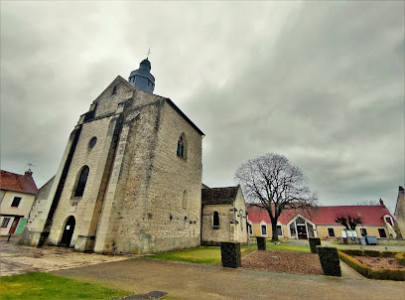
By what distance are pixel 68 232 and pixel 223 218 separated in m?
13.4

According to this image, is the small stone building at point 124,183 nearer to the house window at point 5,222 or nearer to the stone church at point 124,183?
the stone church at point 124,183

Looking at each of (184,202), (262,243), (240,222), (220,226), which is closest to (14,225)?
(184,202)

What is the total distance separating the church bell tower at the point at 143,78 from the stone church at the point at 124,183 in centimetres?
509

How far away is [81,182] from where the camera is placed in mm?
15492

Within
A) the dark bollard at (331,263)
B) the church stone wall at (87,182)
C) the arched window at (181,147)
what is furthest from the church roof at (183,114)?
the dark bollard at (331,263)

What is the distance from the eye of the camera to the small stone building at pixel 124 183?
12.0 meters

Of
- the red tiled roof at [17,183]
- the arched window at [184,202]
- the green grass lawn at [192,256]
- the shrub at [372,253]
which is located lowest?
the green grass lawn at [192,256]

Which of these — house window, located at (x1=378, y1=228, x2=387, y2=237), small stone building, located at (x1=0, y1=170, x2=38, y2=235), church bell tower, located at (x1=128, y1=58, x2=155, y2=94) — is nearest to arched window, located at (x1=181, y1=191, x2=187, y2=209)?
church bell tower, located at (x1=128, y1=58, x2=155, y2=94)

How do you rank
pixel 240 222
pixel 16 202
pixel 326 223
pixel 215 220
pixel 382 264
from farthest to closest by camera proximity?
1. pixel 326 223
2. pixel 16 202
3. pixel 240 222
4. pixel 215 220
5. pixel 382 264

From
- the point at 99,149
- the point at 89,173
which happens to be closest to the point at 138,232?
the point at 89,173

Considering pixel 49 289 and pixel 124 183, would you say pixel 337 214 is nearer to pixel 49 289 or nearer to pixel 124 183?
pixel 124 183

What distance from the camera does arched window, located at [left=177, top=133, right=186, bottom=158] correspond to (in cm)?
1732

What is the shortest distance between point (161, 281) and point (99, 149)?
12907 millimetres

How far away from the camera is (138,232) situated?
453 inches
